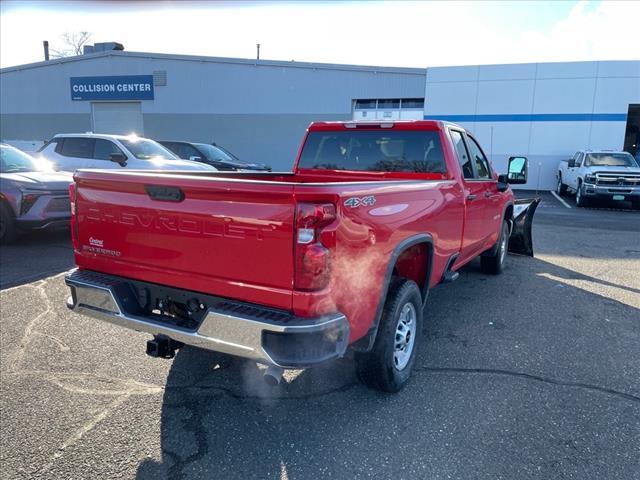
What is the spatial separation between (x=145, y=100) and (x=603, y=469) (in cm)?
2626

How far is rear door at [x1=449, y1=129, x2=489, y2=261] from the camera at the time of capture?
15.1 ft

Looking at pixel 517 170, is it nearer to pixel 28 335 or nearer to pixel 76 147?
pixel 28 335

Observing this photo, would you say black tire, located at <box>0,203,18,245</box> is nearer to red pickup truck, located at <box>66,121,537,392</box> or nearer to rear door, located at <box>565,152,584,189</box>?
red pickup truck, located at <box>66,121,537,392</box>

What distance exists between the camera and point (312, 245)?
2400 mm

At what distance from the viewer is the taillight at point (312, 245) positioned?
2396mm

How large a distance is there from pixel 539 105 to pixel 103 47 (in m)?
23.0

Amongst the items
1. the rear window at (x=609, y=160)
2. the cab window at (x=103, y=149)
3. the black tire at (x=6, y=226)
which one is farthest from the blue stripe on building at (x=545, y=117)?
the black tire at (x=6, y=226)

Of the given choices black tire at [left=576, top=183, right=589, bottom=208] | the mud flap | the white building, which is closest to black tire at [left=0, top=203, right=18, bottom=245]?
the mud flap

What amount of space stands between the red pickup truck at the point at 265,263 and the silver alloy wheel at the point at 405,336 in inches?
0.4

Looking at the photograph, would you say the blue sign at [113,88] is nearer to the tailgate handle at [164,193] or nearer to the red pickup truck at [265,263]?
the red pickup truck at [265,263]

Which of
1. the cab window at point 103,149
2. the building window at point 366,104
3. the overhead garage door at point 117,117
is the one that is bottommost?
the cab window at point 103,149

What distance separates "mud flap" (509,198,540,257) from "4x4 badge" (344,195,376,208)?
5454 millimetres

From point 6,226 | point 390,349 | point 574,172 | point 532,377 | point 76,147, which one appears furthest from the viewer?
point 574,172

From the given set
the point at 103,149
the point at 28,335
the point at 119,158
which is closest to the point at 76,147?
the point at 103,149
